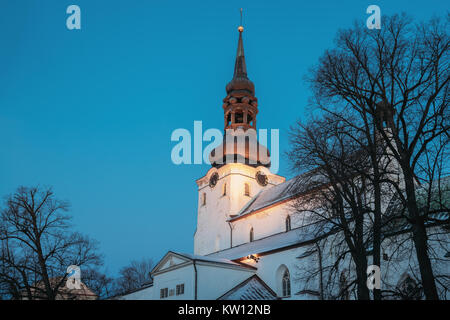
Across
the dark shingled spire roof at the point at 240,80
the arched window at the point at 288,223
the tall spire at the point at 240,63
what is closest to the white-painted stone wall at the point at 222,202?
the arched window at the point at 288,223

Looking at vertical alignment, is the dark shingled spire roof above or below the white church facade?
above

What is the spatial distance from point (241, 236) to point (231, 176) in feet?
20.0

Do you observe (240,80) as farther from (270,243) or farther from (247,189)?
(270,243)

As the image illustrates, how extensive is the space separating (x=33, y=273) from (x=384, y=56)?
1938cm

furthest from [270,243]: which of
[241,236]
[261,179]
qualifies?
[261,179]

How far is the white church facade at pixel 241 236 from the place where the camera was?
2956 cm

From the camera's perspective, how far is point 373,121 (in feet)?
49.0

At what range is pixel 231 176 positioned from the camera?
4247 cm

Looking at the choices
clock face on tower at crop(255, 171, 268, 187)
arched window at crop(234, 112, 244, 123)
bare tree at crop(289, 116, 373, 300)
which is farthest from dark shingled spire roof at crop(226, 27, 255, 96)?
bare tree at crop(289, 116, 373, 300)

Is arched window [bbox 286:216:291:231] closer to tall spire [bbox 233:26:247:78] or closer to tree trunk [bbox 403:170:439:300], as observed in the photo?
tree trunk [bbox 403:170:439:300]

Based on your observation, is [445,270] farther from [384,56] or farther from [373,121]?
[384,56]

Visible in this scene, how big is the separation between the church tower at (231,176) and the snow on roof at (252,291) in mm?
9265

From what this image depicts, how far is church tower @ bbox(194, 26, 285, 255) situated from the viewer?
42.1 metres
